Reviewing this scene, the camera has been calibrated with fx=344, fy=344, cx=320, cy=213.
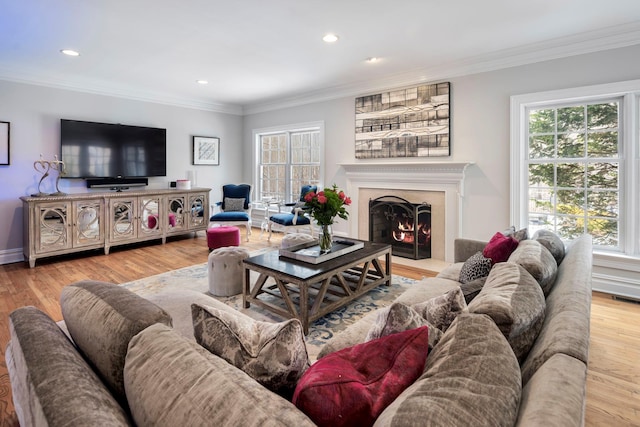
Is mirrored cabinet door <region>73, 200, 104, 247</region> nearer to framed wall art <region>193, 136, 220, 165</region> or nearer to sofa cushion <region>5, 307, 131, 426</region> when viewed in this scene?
framed wall art <region>193, 136, 220, 165</region>

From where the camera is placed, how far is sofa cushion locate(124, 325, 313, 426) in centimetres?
67

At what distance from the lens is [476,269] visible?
2191 millimetres

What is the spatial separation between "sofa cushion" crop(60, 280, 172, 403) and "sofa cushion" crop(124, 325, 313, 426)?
9 cm

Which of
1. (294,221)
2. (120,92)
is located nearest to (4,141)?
(120,92)

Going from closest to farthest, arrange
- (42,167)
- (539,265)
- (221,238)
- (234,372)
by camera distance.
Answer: (234,372), (539,265), (42,167), (221,238)

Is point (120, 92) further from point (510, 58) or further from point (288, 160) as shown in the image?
point (510, 58)

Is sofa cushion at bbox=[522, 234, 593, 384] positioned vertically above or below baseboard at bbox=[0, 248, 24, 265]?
above

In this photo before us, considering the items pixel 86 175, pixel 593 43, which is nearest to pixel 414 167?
pixel 593 43

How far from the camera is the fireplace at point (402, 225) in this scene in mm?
4738

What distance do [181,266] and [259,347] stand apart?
367 cm

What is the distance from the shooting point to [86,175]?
5094mm

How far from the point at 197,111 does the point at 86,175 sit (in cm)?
226

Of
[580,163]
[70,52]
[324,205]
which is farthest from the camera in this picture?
[70,52]

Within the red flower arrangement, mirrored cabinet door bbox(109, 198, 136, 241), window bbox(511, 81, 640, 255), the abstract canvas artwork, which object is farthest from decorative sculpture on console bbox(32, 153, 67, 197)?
window bbox(511, 81, 640, 255)
